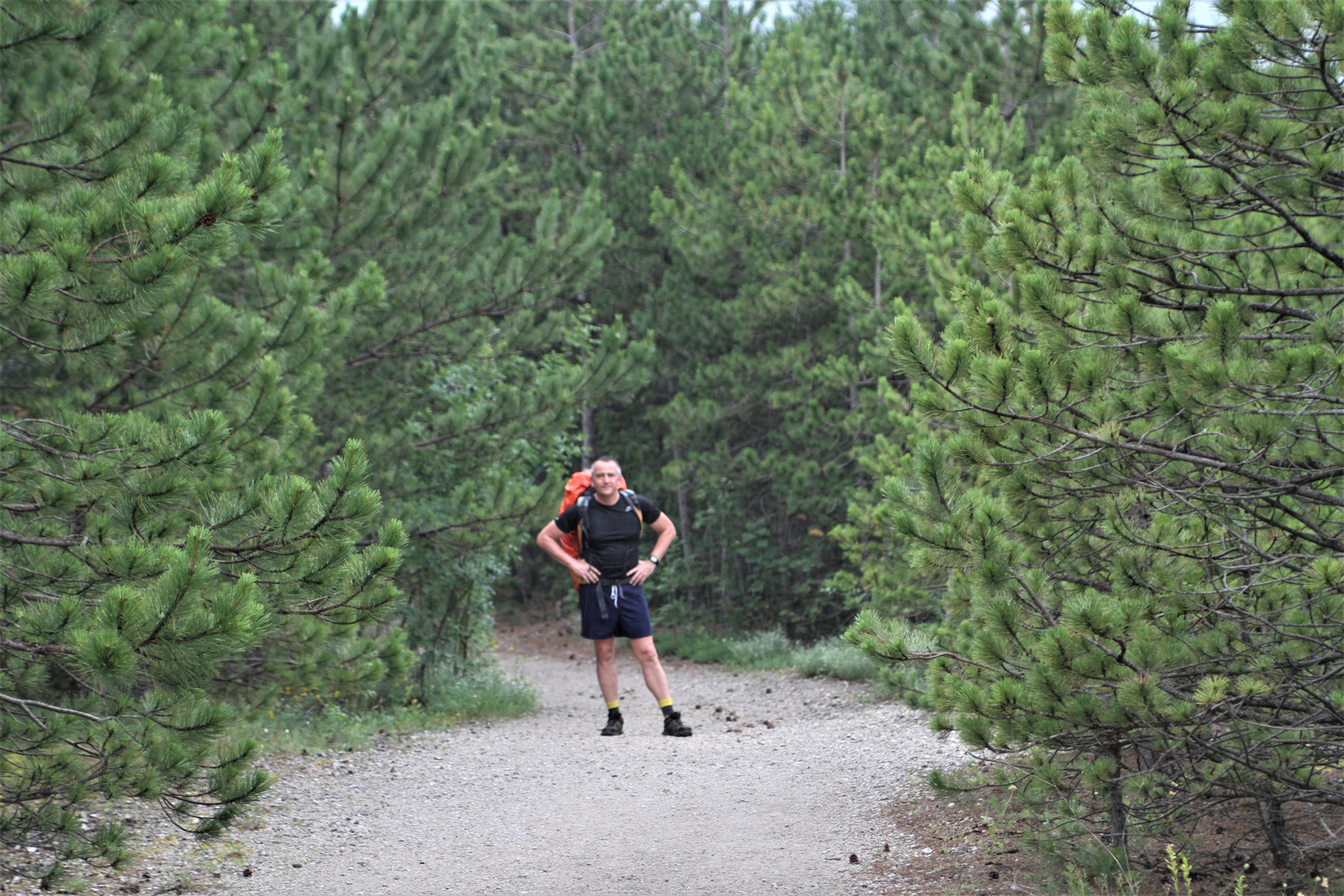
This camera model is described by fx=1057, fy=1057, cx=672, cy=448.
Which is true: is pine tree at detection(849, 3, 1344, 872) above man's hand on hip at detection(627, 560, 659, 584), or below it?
above

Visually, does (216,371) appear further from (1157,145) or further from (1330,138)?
(1330,138)

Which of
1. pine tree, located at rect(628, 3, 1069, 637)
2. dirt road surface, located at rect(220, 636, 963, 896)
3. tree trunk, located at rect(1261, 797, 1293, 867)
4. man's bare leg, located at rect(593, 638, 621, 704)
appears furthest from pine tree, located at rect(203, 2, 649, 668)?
tree trunk, located at rect(1261, 797, 1293, 867)

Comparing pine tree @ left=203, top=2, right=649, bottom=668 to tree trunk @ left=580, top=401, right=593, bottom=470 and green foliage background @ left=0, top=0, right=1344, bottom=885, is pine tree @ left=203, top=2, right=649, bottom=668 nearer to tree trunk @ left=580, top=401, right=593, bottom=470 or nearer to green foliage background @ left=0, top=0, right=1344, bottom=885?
green foliage background @ left=0, top=0, right=1344, bottom=885

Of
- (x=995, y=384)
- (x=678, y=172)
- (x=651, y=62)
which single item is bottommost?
(x=995, y=384)

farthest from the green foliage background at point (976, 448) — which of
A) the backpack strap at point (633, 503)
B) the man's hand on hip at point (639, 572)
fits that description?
the backpack strap at point (633, 503)

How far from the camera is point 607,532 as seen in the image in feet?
25.2

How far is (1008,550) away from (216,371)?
410 centimetres

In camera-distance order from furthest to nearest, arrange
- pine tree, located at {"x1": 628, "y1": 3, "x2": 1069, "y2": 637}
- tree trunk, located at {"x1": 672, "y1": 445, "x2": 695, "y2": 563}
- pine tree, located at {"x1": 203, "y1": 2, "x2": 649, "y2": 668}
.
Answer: tree trunk, located at {"x1": 672, "y1": 445, "x2": 695, "y2": 563}, pine tree, located at {"x1": 628, "y1": 3, "x2": 1069, "y2": 637}, pine tree, located at {"x1": 203, "y1": 2, "x2": 649, "y2": 668}

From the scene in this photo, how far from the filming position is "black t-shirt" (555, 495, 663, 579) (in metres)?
7.69

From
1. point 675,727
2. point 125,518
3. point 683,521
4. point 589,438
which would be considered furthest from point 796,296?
point 125,518

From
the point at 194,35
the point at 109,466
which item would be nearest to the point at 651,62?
the point at 194,35

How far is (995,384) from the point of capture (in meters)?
3.91

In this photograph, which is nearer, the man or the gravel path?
the gravel path

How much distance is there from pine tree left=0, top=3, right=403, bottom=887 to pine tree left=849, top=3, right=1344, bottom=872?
7.54 ft
